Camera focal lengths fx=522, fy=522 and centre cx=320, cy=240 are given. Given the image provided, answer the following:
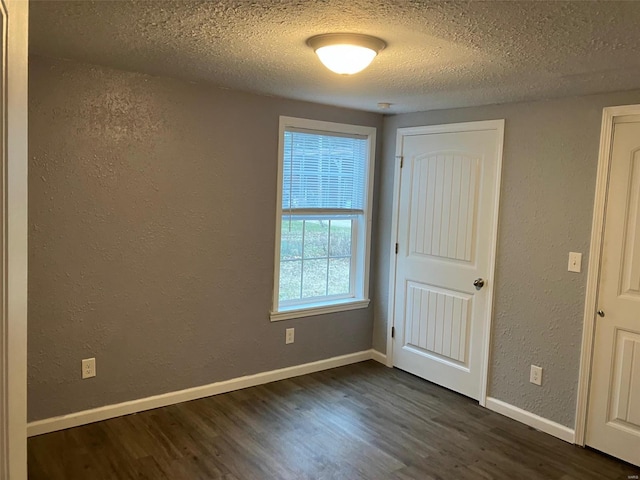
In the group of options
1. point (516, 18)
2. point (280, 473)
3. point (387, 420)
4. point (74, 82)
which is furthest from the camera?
point (387, 420)

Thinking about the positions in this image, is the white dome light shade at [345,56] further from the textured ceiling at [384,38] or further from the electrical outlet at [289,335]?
the electrical outlet at [289,335]

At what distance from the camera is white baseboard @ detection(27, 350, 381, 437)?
3.08m

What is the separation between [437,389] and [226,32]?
3.01 metres

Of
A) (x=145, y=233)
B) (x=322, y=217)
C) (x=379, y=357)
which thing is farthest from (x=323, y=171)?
(x=379, y=357)

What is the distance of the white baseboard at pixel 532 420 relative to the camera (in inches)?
128

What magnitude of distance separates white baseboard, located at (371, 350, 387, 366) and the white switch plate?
5.92ft

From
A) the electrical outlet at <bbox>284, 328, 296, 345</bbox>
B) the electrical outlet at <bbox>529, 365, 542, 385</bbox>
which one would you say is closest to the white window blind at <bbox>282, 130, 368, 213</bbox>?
the electrical outlet at <bbox>284, 328, 296, 345</bbox>

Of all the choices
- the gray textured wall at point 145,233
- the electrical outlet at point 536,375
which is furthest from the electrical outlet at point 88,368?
the electrical outlet at point 536,375

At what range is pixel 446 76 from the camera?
2811mm

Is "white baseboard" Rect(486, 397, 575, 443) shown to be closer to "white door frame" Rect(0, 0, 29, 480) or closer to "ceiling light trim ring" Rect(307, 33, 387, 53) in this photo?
"ceiling light trim ring" Rect(307, 33, 387, 53)

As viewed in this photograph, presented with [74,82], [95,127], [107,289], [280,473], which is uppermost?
[74,82]

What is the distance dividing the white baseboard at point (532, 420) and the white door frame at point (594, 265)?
0.22ft

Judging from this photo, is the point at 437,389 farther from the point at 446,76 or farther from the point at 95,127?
the point at 95,127

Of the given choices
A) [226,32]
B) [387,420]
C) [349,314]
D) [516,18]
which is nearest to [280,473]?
[387,420]
